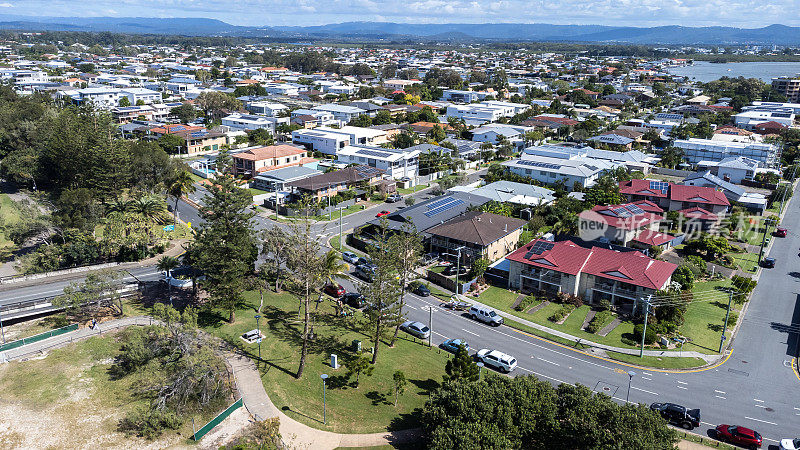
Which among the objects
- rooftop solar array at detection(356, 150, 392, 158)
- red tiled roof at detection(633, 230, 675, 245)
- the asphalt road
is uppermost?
rooftop solar array at detection(356, 150, 392, 158)

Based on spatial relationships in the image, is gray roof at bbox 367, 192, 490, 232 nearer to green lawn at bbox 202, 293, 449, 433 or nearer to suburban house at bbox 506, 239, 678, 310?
suburban house at bbox 506, 239, 678, 310

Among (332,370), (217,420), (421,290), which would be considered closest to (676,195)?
(421,290)

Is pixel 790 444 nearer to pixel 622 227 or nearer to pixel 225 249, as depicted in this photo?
pixel 622 227

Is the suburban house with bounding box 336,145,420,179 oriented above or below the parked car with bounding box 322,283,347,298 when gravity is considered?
above

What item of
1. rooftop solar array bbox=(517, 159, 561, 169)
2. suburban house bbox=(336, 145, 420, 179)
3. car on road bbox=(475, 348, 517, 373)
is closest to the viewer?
car on road bbox=(475, 348, 517, 373)

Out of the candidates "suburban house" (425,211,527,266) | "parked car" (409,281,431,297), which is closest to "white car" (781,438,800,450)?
"parked car" (409,281,431,297)

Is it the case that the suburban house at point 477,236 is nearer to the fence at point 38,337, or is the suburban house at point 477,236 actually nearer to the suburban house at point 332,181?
the suburban house at point 332,181

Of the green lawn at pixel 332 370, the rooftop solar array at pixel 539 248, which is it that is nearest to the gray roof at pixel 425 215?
the rooftop solar array at pixel 539 248
